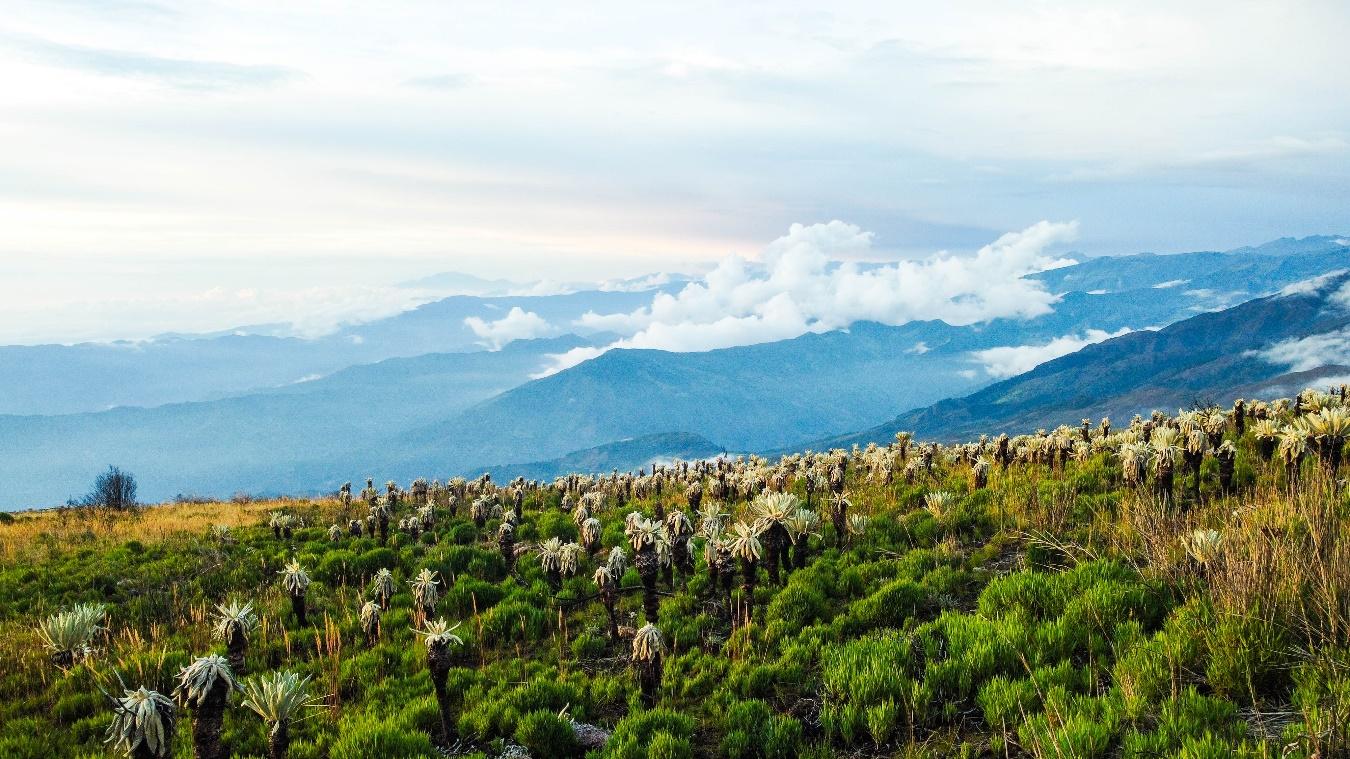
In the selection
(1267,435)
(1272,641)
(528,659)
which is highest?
(1267,435)

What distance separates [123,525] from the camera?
80.4 ft

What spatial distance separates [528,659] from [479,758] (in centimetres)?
381

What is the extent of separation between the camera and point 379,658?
37.6 feet

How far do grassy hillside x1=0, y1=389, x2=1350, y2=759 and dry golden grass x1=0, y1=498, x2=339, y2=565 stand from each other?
1907 millimetres

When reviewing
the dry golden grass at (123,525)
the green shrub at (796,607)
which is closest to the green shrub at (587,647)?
the green shrub at (796,607)

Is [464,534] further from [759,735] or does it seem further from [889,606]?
[759,735]

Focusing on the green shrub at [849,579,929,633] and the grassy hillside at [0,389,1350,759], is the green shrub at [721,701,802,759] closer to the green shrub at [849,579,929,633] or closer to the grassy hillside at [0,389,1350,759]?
the grassy hillside at [0,389,1350,759]

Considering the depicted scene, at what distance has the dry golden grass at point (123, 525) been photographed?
20969 millimetres

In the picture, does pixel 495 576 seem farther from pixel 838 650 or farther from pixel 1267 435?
pixel 1267 435

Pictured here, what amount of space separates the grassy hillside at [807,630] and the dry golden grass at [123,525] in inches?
75.1

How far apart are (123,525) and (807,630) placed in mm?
26454

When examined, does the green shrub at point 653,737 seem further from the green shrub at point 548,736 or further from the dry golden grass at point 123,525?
the dry golden grass at point 123,525

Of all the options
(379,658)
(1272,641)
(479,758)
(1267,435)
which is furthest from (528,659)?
(1267,435)

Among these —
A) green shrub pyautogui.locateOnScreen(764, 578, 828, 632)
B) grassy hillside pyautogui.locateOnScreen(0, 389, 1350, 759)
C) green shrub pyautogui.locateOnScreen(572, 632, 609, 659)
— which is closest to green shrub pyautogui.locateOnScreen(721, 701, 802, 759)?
grassy hillside pyautogui.locateOnScreen(0, 389, 1350, 759)
